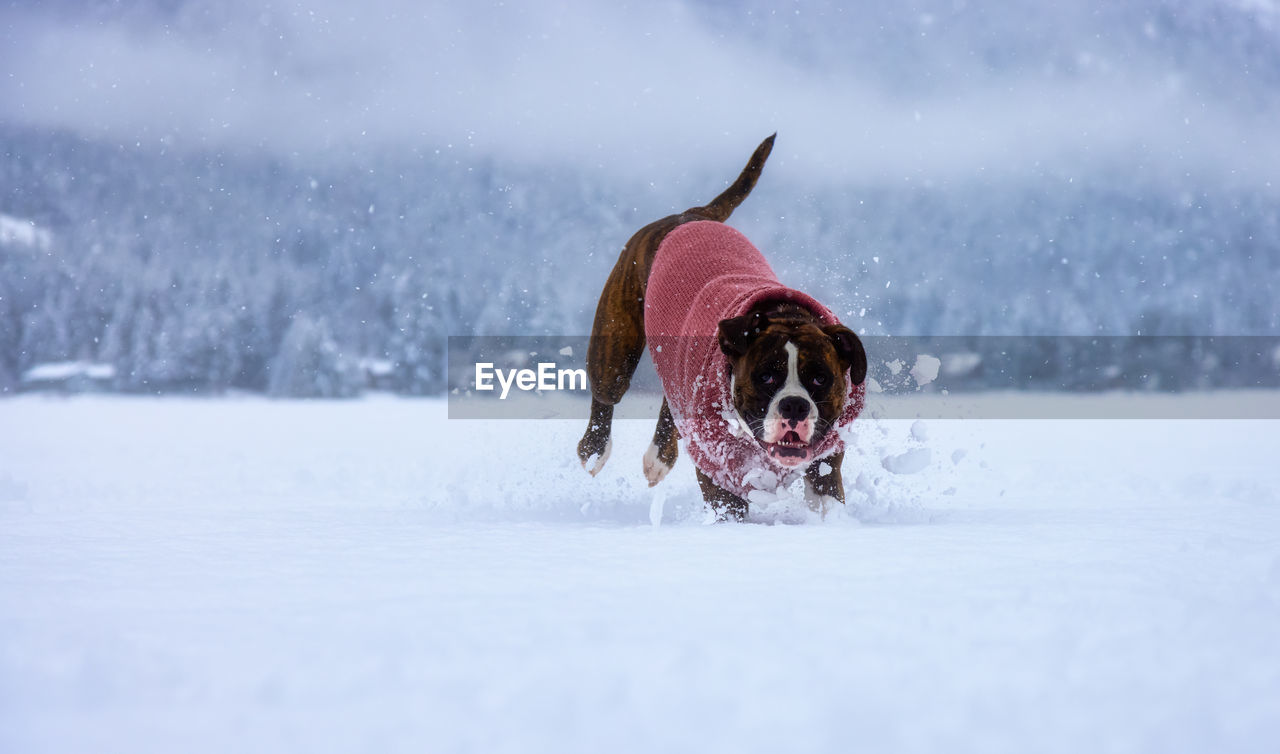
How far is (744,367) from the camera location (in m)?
2.96

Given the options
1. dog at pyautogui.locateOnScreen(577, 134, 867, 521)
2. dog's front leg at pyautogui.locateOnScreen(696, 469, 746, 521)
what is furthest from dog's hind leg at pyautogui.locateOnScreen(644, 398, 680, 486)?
dog's front leg at pyautogui.locateOnScreen(696, 469, 746, 521)

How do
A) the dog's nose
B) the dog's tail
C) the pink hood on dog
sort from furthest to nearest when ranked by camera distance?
the dog's tail, the pink hood on dog, the dog's nose

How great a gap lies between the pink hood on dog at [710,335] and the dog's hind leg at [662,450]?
471 millimetres

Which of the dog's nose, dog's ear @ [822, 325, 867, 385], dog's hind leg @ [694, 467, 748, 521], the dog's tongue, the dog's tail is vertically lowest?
dog's hind leg @ [694, 467, 748, 521]

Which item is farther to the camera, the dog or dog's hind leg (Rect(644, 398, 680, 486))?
dog's hind leg (Rect(644, 398, 680, 486))

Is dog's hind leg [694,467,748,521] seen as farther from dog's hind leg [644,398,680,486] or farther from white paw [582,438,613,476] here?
white paw [582,438,613,476]

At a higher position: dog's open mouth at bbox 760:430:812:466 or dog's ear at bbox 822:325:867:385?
dog's ear at bbox 822:325:867:385

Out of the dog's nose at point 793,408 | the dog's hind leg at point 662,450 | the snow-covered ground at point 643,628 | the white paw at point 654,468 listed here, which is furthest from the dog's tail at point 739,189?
the dog's nose at point 793,408

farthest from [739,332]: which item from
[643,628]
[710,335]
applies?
[643,628]

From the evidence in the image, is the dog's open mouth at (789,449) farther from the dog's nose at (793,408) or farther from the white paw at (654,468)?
the white paw at (654,468)

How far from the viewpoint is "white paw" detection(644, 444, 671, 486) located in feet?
13.7

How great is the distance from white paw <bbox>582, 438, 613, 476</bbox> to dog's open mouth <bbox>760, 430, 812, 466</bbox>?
1703mm

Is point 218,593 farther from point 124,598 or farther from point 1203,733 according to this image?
point 1203,733

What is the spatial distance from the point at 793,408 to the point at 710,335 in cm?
57
